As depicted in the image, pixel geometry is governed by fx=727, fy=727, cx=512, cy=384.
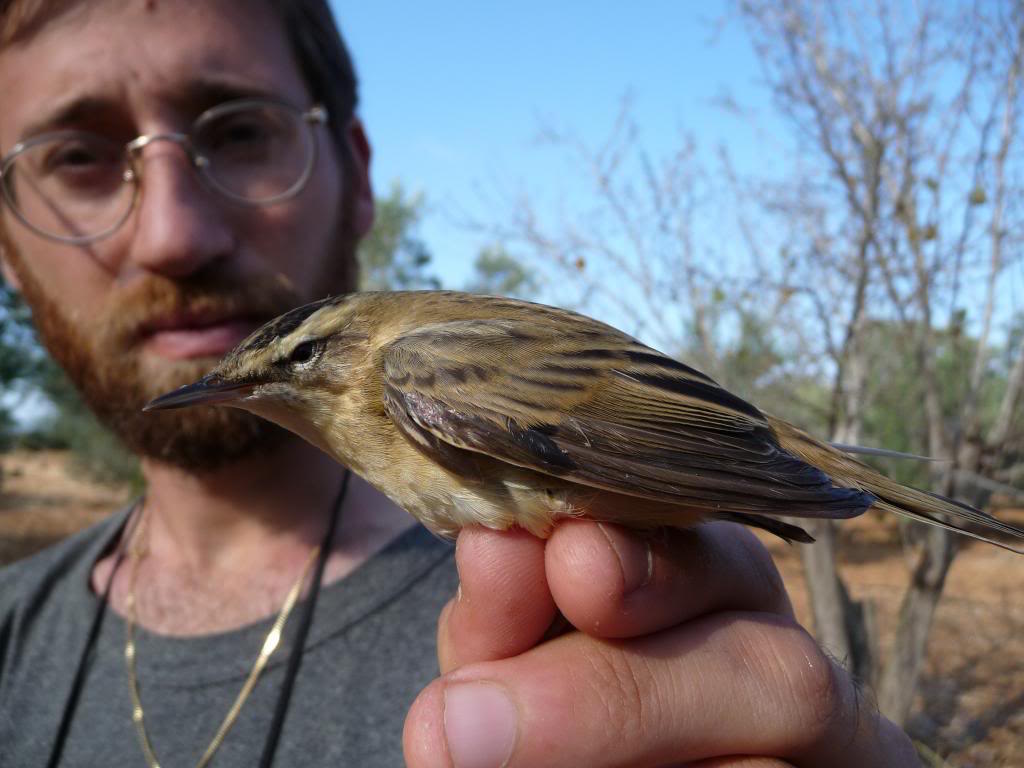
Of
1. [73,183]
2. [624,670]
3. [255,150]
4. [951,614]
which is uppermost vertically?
[255,150]

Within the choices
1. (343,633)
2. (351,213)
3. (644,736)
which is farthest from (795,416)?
(644,736)

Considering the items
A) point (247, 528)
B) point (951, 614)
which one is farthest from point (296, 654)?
point (951, 614)

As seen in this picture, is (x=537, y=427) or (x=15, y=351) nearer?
(x=537, y=427)

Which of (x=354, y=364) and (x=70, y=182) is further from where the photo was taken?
(x=70, y=182)

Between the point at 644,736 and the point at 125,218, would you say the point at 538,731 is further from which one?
the point at 125,218

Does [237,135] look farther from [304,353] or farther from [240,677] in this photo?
[240,677]

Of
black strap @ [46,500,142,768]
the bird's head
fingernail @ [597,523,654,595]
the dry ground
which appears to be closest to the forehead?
the bird's head
